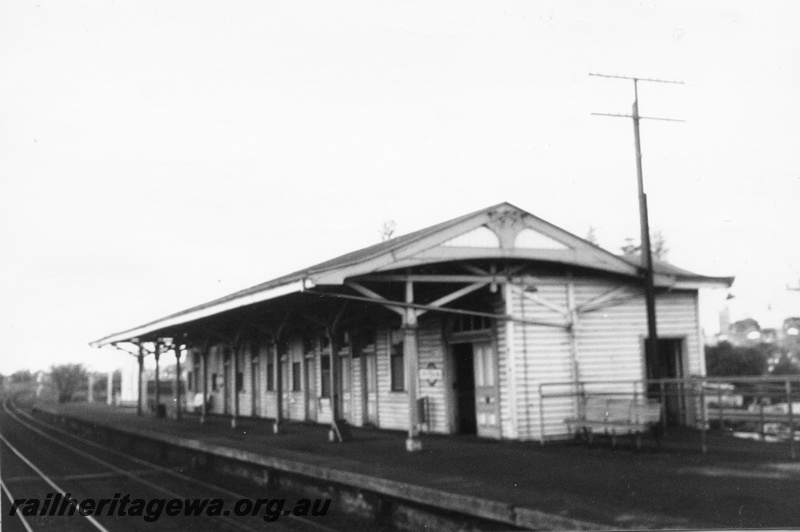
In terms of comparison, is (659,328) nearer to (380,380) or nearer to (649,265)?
(649,265)

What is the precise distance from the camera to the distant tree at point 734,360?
4166cm

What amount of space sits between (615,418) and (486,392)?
2.93m

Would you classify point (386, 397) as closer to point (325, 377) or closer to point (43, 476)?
point (325, 377)

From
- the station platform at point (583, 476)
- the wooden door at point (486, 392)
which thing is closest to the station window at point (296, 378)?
the station platform at point (583, 476)

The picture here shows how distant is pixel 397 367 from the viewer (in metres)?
19.4

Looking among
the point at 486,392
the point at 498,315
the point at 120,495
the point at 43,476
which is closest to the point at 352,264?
the point at 498,315

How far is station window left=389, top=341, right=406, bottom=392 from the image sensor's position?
19.1 meters

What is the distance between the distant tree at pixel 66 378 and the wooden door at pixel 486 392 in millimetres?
65776

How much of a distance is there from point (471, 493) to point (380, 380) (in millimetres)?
10849

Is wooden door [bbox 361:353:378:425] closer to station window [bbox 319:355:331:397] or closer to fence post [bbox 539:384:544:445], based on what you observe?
station window [bbox 319:355:331:397]

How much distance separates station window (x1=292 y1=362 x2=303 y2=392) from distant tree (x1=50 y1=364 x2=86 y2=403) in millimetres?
55194

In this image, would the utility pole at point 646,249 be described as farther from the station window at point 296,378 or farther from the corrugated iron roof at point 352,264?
the station window at point 296,378

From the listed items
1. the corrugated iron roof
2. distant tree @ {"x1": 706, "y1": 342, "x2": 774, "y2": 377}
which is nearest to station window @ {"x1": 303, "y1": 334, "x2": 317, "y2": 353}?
the corrugated iron roof

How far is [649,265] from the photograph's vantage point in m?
15.5
